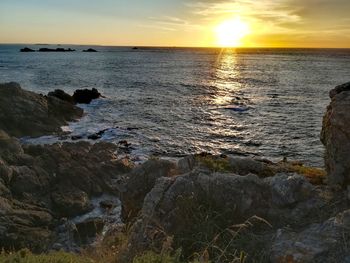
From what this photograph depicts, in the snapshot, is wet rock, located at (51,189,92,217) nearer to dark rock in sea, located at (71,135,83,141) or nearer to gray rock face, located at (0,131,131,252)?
gray rock face, located at (0,131,131,252)

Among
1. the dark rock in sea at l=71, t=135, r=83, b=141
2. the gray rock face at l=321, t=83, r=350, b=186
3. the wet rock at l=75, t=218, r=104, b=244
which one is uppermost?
the gray rock face at l=321, t=83, r=350, b=186

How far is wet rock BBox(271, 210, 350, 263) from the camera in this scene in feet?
19.0

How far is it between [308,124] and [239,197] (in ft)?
105

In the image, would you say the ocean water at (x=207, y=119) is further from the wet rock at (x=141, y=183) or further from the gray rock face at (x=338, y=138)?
the gray rock face at (x=338, y=138)

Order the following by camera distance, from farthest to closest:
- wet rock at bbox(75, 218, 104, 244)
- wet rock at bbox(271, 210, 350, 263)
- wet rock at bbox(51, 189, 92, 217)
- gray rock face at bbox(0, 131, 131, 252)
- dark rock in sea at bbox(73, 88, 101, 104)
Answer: dark rock in sea at bbox(73, 88, 101, 104) → wet rock at bbox(51, 189, 92, 217) → wet rock at bbox(75, 218, 104, 244) → gray rock face at bbox(0, 131, 131, 252) → wet rock at bbox(271, 210, 350, 263)

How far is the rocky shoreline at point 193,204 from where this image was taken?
6363 millimetres

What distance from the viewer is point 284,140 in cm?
3209

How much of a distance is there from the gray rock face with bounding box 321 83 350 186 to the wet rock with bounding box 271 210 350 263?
276 cm

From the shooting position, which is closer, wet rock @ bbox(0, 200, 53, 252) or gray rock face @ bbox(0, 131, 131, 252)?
wet rock @ bbox(0, 200, 53, 252)

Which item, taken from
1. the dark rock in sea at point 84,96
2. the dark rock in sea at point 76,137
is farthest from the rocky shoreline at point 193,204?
the dark rock in sea at point 84,96

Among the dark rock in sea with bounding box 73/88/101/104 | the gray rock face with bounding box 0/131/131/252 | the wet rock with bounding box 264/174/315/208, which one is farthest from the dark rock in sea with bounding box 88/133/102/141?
the wet rock with bounding box 264/174/315/208

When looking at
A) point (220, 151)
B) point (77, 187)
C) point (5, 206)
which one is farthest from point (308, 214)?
point (220, 151)

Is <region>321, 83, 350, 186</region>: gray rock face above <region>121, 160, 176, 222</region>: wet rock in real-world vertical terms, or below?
above

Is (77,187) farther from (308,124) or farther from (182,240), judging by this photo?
(308,124)
